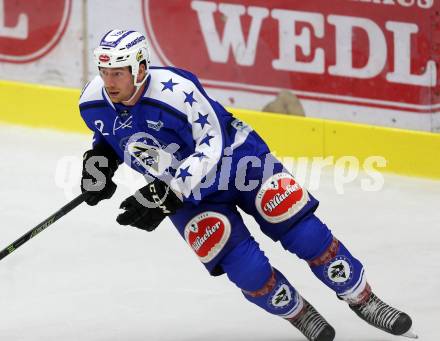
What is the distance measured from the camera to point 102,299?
5332 mm

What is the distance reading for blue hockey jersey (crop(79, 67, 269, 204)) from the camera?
4.47 m

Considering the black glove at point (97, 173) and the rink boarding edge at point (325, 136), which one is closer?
the black glove at point (97, 173)

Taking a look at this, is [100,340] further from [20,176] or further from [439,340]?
[20,176]

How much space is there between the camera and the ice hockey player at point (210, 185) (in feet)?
14.7

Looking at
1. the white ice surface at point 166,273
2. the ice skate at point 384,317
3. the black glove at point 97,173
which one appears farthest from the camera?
the white ice surface at point 166,273

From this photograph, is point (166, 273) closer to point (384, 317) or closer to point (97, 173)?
point (97, 173)

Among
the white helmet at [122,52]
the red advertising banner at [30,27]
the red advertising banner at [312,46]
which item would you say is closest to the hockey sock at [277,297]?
the white helmet at [122,52]

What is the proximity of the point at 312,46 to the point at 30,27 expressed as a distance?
1.90 meters

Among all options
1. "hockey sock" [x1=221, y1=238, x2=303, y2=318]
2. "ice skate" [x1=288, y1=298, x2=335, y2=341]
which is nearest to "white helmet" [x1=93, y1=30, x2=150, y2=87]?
"hockey sock" [x1=221, y1=238, x2=303, y2=318]

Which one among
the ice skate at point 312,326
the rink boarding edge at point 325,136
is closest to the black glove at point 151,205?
the ice skate at point 312,326

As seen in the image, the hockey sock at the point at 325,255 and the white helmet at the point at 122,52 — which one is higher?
the white helmet at the point at 122,52

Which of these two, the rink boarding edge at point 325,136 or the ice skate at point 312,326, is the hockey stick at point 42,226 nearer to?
the ice skate at point 312,326

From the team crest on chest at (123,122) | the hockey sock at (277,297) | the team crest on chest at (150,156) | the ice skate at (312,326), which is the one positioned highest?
the team crest on chest at (123,122)

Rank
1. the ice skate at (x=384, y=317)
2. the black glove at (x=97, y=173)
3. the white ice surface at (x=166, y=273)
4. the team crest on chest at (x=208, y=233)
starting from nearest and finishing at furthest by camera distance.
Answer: the team crest on chest at (x=208, y=233) < the ice skate at (x=384, y=317) < the black glove at (x=97, y=173) < the white ice surface at (x=166, y=273)
